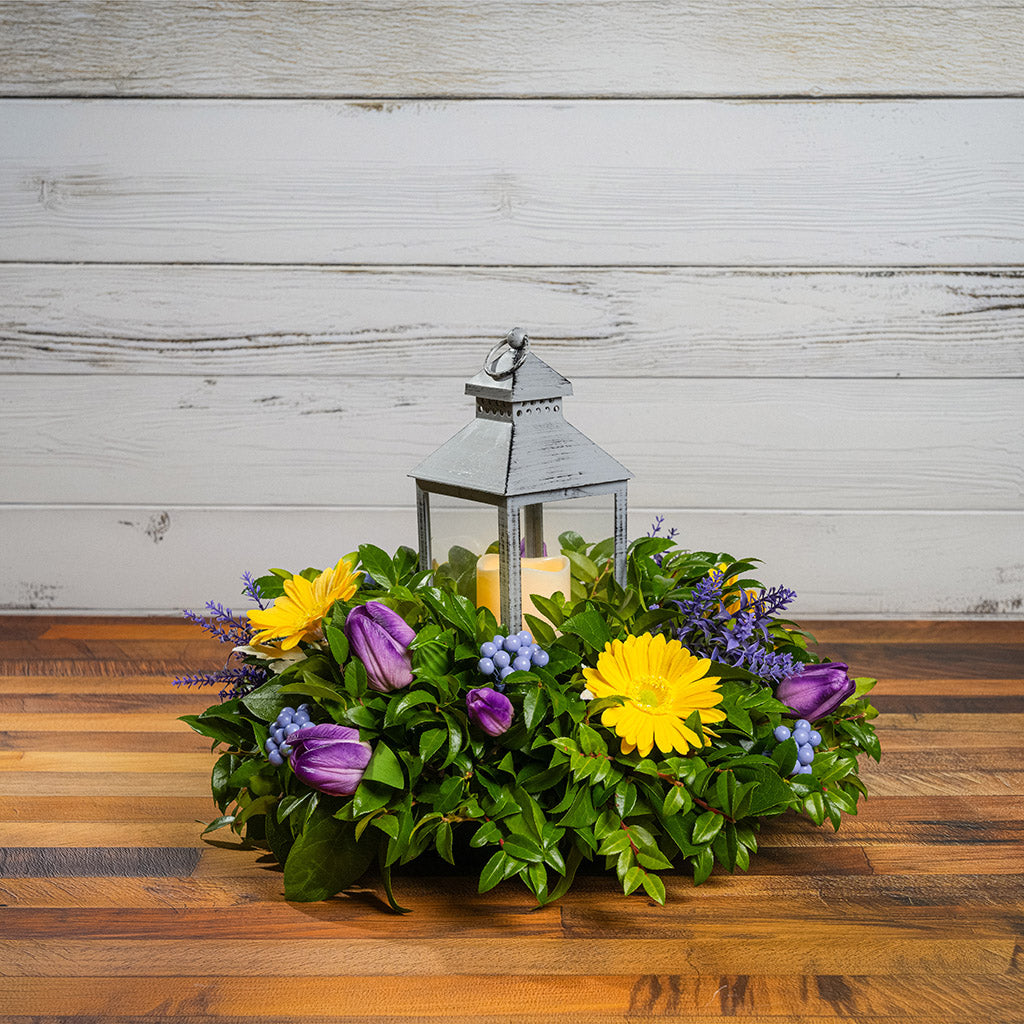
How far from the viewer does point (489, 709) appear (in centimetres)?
81

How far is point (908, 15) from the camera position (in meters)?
1.62

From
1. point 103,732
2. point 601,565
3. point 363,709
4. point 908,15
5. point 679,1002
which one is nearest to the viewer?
point 679,1002

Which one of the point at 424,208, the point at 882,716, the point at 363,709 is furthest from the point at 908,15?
the point at 363,709

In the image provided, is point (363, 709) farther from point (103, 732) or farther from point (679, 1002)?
point (103, 732)

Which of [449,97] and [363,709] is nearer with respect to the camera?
[363,709]

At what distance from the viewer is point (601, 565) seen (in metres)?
1.00

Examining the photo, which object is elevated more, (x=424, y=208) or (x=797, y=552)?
(x=424, y=208)

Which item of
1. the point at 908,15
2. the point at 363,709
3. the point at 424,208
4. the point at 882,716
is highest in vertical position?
the point at 908,15

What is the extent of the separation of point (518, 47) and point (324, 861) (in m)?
1.24

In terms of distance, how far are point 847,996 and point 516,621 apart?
0.35 metres

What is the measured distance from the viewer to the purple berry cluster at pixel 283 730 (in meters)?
0.86

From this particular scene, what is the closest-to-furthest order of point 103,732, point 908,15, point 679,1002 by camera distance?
point 679,1002
point 103,732
point 908,15

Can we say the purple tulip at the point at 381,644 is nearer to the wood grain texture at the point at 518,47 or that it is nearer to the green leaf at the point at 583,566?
the green leaf at the point at 583,566

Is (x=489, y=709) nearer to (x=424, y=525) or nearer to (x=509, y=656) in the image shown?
(x=509, y=656)
